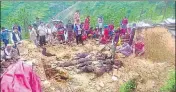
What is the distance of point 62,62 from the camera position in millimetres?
10852

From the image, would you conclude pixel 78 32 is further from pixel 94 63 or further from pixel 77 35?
pixel 94 63

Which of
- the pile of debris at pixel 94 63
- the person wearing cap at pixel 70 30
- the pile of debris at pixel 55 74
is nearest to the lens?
the pile of debris at pixel 55 74

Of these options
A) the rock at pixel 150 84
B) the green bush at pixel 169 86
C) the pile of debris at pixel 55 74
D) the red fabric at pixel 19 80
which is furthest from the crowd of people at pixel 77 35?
the red fabric at pixel 19 80

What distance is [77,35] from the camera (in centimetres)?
1274

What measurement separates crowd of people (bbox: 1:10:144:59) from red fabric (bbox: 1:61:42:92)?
510 cm

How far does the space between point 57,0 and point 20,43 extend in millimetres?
37406

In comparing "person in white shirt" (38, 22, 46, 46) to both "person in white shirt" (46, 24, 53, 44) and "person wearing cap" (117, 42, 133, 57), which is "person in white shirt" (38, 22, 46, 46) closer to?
"person in white shirt" (46, 24, 53, 44)

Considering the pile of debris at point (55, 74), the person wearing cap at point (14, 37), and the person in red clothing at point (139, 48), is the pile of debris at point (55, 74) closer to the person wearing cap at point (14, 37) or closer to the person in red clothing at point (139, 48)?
the person wearing cap at point (14, 37)

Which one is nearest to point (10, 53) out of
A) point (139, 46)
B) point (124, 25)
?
point (139, 46)

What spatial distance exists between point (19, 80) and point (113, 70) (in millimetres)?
4782

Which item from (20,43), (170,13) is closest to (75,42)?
(20,43)

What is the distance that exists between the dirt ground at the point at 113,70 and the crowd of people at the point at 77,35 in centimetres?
36

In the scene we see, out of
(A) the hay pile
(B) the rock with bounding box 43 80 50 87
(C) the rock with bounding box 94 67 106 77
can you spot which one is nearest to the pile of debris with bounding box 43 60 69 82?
(B) the rock with bounding box 43 80 50 87

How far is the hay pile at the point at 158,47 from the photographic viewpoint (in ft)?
40.5
